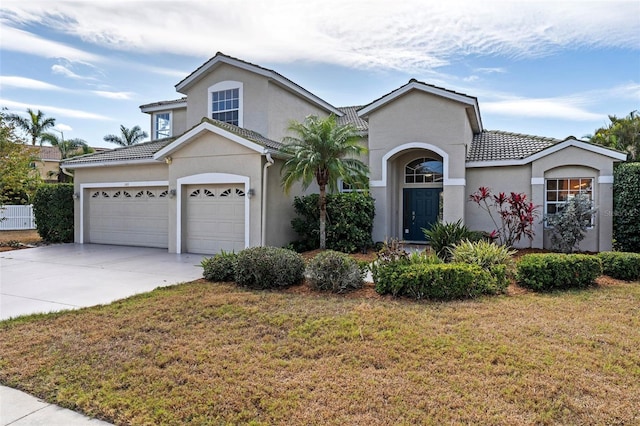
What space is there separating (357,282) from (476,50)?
9391mm

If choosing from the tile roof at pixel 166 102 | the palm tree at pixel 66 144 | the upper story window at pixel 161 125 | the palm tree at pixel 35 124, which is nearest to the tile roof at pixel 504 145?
the tile roof at pixel 166 102

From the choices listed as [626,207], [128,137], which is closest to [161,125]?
[626,207]

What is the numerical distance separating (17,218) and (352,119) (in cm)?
2197

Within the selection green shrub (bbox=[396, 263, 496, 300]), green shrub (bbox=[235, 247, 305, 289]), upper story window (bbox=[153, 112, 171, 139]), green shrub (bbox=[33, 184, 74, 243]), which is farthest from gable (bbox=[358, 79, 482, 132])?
green shrub (bbox=[33, 184, 74, 243])

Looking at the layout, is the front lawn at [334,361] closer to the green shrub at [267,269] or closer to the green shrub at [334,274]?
the green shrub at [334,274]

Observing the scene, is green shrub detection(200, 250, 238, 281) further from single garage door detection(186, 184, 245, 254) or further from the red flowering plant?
the red flowering plant

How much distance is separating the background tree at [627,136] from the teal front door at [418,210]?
43.8 feet

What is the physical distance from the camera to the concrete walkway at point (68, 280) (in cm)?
382

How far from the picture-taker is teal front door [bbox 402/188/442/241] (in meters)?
16.3

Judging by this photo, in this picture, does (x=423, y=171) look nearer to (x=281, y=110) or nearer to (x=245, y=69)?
(x=281, y=110)

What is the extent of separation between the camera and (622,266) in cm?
912

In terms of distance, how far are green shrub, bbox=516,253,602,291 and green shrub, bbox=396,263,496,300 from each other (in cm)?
141

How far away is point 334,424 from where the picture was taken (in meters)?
3.47

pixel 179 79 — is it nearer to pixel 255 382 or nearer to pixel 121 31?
pixel 121 31
